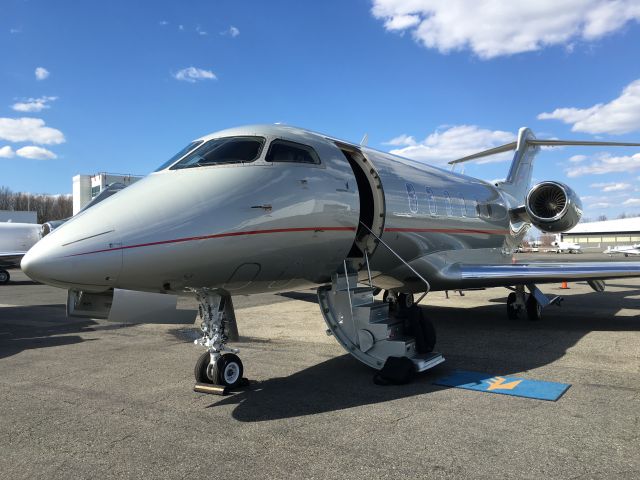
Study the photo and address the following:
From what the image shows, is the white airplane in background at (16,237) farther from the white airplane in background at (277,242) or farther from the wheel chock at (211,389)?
the wheel chock at (211,389)

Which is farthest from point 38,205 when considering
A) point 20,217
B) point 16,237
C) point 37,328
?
point 37,328

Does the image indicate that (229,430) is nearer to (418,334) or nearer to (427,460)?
(427,460)

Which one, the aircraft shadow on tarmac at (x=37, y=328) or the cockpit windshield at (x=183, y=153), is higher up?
the cockpit windshield at (x=183, y=153)

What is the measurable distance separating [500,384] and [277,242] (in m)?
3.08

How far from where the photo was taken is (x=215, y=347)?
5887 mm

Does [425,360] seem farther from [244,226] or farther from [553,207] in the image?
[553,207]

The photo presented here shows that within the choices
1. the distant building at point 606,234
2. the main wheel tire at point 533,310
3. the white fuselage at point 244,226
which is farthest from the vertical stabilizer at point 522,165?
the distant building at point 606,234

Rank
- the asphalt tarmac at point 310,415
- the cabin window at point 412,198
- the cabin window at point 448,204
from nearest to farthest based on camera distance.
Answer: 1. the asphalt tarmac at point 310,415
2. the cabin window at point 412,198
3. the cabin window at point 448,204

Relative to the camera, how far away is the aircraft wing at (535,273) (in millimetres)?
9359

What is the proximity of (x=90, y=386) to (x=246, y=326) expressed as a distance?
5063 mm

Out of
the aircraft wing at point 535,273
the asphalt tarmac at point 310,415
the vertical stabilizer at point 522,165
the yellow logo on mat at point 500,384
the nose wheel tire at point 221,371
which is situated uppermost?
the vertical stabilizer at point 522,165

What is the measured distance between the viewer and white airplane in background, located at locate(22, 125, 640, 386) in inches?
189

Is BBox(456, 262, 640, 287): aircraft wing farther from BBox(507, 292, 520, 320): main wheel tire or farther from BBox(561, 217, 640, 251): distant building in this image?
BBox(561, 217, 640, 251): distant building

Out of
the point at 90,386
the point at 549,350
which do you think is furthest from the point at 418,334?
the point at 90,386
